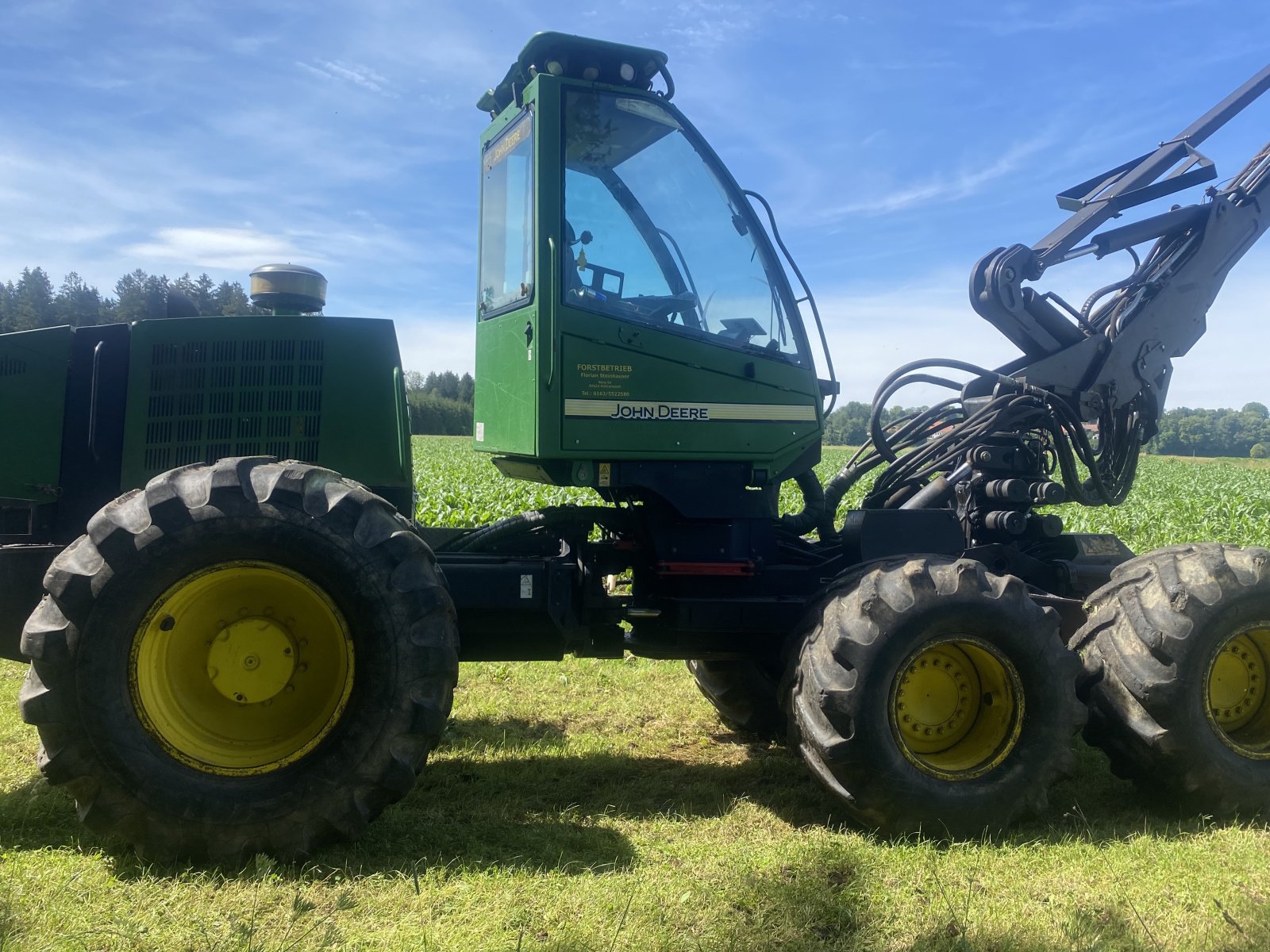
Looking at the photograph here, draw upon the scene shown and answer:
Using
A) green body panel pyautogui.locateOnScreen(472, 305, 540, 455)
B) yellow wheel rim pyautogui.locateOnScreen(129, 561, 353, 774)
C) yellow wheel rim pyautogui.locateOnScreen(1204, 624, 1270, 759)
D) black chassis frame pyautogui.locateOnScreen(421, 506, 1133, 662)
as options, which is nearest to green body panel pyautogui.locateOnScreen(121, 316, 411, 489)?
green body panel pyautogui.locateOnScreen(472, 305, 540, 455)

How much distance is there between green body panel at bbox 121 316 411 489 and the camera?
4.48m

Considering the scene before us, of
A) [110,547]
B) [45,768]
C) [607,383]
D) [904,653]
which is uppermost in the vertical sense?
[607,383]

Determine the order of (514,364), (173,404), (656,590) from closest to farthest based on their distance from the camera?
(173,404) < (514,364) < (656,590)

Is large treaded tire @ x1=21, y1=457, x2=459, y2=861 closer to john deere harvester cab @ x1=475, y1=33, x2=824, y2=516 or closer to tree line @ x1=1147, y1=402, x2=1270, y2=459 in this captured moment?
john deere harvester cab @ x1=475, y1=33, x2=824, y2=516

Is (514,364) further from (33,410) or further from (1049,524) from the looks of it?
(1049,524)

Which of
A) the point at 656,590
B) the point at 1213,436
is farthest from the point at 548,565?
the point at 1213,436

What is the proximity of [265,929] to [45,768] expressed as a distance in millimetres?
Answer: 1124

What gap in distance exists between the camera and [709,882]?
3.56 m

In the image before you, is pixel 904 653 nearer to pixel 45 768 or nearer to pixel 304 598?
pixel 304 598

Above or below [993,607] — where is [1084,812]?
below

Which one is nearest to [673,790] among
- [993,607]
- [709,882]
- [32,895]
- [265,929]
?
[709,882]

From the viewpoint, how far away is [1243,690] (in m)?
4.71

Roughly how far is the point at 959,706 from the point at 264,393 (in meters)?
3.68

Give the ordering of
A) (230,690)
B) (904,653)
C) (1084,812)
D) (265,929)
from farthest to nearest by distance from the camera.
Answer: (1084,812)
(904,653)
(230,690)
(265,929)
